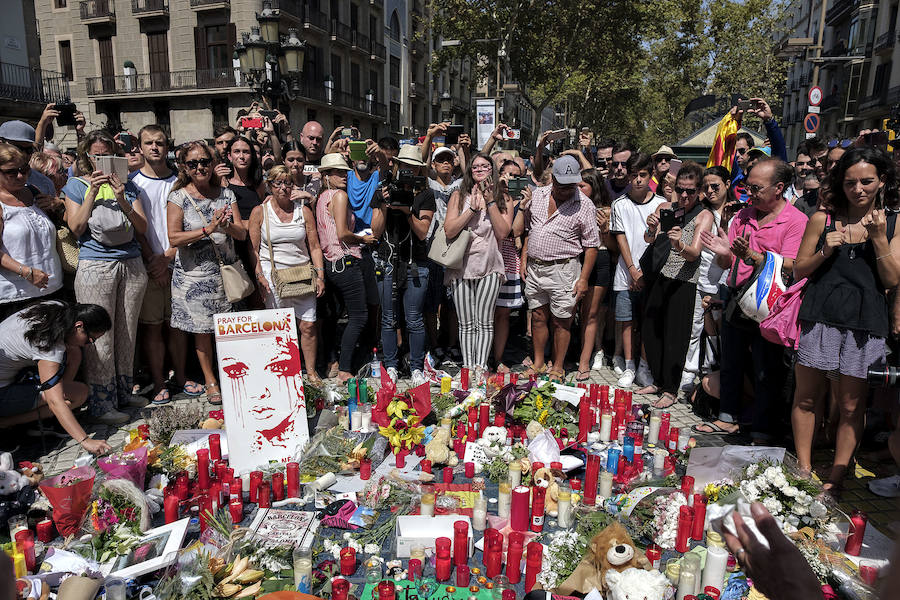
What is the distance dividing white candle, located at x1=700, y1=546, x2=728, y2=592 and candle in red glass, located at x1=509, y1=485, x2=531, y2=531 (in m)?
0.93

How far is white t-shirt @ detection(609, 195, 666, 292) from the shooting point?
584cm

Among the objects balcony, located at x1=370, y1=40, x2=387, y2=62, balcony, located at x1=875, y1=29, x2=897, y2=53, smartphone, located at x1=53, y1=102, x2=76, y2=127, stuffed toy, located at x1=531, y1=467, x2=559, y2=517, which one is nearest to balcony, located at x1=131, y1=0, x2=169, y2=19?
balcony, located at x1=370, y1=40, x2=387, y2=62

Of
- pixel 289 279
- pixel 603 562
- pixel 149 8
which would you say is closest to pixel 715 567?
pixel 603 562

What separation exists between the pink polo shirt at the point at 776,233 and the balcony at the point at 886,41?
103 ft

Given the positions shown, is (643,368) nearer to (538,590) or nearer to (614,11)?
(538,590)

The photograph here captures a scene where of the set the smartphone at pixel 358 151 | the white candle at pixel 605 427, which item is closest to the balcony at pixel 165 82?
the smartphone at pixel 358 151

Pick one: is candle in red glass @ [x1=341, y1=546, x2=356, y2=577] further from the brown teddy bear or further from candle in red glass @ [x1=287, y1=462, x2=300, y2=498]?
the brown teddy bear

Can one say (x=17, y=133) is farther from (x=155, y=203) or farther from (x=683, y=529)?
(x=683, y=529)

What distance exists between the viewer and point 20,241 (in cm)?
437

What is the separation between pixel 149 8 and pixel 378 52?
39.7 ft

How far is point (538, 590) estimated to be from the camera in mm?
2809

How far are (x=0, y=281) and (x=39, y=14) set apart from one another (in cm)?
3171

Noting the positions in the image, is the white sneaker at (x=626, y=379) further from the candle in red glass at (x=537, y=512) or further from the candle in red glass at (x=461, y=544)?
the candle in red glass at (x=461, y=544)

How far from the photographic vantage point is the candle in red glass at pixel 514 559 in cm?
297
